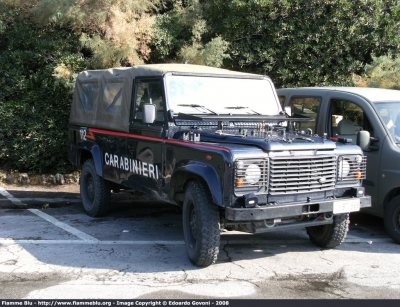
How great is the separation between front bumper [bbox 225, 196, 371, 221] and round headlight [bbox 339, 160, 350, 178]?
30 cm

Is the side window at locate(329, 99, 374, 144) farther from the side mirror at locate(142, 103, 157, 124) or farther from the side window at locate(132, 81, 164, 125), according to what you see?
the side mirror at locate(142, 103, 157, 124)

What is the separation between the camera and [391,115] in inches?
266

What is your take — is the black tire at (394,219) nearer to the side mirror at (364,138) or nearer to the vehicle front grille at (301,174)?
the side mirror at (364,138)

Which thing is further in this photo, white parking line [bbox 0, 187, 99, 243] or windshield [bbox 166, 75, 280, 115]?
white parking line [bbox 0, 187, 99, 243]

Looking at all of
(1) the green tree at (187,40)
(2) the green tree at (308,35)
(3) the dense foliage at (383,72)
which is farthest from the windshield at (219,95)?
(3) the dense foliage at (383,72)

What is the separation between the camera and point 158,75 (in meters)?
6.27

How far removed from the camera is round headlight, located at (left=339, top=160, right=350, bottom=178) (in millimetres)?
5410

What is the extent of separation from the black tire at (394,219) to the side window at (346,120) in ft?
3.33

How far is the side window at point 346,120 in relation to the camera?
6.92 meters

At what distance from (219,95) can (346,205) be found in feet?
7.14

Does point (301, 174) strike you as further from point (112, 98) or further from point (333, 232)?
point (112, 98)

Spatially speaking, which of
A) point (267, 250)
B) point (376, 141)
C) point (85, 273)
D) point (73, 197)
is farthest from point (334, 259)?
point (73, 197)

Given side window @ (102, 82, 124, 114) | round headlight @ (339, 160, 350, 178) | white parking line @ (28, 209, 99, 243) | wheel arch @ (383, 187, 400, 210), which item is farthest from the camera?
side window @ (102, 82, 124, 114)

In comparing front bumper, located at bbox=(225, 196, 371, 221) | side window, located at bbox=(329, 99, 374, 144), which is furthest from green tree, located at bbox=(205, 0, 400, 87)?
front bumper, located at bbox=(225, 196, 371, 221)
